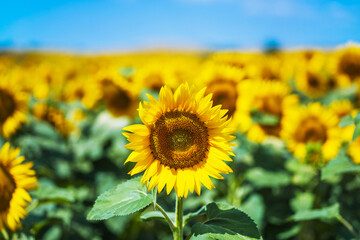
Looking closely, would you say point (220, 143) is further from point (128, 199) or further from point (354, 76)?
point (354, 76)

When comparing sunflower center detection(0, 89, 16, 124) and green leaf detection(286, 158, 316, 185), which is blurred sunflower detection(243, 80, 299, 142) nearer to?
green leaf detection(286, 158, 316, 185)

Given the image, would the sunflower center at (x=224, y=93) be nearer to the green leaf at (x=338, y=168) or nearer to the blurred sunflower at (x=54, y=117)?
the green leaf at (x=338, y=168)

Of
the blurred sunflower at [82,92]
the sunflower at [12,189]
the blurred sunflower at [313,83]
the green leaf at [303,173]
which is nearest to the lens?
the sunflower at [12,189]

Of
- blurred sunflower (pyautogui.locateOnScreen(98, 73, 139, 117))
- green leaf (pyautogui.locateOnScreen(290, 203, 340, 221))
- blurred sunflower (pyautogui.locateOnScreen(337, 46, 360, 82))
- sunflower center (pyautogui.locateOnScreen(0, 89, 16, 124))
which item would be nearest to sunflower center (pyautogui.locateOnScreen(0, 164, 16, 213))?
sunflower center (pyautogui.locateOnScreen(0, 89, 16, 124))

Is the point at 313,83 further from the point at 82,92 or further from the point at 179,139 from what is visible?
the point at 179,139

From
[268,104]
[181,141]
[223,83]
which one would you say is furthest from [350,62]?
[181,141]

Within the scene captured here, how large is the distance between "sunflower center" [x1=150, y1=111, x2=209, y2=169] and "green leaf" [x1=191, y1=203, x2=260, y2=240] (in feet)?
0.96

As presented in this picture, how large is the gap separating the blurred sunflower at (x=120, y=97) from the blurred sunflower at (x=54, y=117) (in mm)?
705

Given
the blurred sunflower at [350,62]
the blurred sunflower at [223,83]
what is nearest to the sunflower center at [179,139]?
the blurred sunflower at [223,83]

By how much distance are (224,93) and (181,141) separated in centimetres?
213

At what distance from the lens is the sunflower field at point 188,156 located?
193cm

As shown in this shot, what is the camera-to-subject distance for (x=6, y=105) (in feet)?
13.0

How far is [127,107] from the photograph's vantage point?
15.8ft

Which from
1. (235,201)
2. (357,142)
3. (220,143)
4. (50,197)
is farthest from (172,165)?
(357,142)
